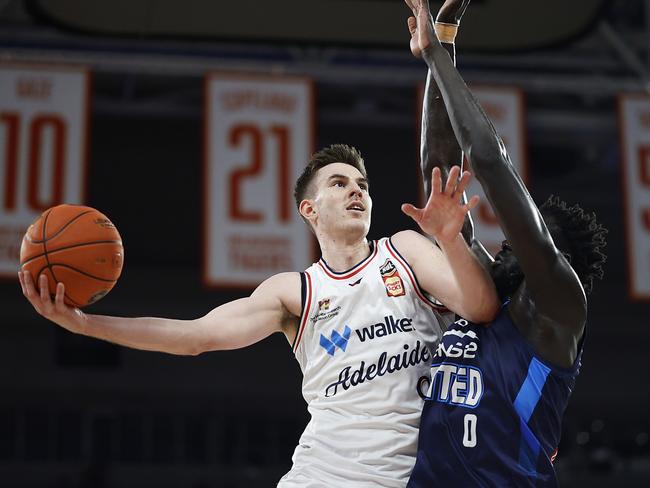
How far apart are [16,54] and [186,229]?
3.39 m

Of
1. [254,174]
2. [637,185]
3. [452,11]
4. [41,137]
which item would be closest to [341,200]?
[452,11]

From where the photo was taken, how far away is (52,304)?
135 inches

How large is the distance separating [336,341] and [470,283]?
0.62 metres

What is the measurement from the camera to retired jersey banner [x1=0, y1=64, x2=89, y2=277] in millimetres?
8523

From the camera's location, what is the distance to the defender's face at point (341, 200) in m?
4.03

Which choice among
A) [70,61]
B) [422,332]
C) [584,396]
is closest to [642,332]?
[584,396]

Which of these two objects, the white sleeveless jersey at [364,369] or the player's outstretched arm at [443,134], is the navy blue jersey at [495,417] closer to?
the white sleeveless jersey at [364,369]

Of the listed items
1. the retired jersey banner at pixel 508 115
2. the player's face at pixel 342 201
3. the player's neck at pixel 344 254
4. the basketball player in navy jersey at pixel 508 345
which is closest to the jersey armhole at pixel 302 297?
the player's neck at pixel 344 254

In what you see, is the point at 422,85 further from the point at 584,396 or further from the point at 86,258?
the point at 584,396

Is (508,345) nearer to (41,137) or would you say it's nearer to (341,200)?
(341,200)

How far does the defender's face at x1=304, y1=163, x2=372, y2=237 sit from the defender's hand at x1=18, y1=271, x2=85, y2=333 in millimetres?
1095

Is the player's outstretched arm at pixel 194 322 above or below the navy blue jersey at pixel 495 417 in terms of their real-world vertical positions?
above

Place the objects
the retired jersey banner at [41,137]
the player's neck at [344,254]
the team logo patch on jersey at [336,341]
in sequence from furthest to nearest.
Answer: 1. the retired jersey banner at [41,137]
2. the player's neck at [344,254]
3. the team logo patch on jersey at [336,341]

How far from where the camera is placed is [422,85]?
9180mm
